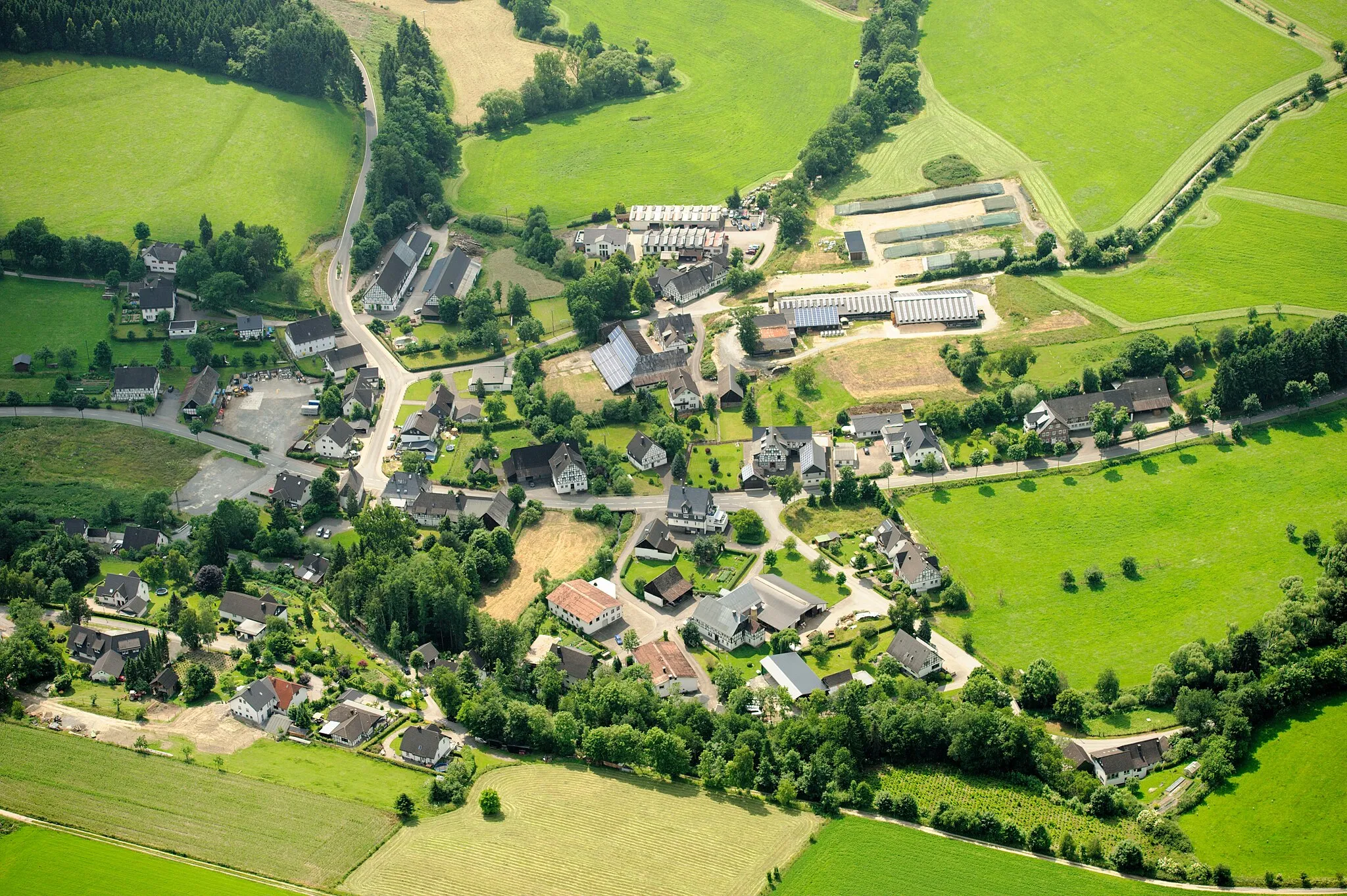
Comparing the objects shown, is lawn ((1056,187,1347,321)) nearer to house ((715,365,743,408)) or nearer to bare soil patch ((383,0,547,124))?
house ((715,365,743,408))

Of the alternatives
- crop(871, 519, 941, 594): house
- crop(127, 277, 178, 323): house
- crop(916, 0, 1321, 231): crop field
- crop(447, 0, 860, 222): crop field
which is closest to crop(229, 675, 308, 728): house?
crop(871, 519, 941, 594): house

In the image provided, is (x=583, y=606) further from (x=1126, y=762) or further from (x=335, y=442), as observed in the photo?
(x=1126, y=762)

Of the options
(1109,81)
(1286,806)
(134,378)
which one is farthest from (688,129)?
(1286,806)

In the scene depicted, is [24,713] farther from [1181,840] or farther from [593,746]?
[1181,840]

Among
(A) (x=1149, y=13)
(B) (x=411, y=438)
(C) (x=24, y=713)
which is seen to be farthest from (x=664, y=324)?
(A) (x=1149, y=13)

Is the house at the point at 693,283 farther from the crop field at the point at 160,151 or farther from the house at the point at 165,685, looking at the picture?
the house at the point at 165,685

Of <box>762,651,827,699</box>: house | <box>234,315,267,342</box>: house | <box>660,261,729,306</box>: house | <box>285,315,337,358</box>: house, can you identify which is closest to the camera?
<box>762,651,827,699</box>: house
